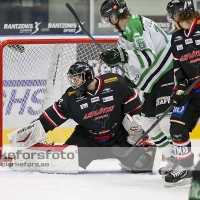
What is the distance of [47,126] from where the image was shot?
5.10 metres

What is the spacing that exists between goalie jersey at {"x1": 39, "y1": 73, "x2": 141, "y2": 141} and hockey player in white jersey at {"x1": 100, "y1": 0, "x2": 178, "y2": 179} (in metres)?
0.28

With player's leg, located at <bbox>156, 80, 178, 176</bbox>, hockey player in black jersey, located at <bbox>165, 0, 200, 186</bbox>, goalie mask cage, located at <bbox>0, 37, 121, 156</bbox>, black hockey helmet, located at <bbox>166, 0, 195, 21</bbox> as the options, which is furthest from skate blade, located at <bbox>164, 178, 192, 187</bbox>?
goalie mask cage, located at <bbox>0, 37, 121, 156</bbox>

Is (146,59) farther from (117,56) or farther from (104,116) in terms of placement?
(104,116)

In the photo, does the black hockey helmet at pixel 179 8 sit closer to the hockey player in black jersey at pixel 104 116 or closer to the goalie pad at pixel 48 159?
the hockey player in black jersey at pixel 104 116

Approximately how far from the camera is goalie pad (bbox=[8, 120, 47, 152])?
5022mm

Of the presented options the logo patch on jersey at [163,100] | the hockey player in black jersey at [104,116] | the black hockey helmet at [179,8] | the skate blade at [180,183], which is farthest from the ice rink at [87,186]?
the black hockey helmet at [179,8]

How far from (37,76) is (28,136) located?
1.21 metres

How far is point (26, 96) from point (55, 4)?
1.60 meters

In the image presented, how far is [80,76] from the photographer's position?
4.89 metres

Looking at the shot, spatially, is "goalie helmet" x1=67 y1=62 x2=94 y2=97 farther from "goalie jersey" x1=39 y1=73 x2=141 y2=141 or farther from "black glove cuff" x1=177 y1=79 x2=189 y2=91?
"black glove cuff" x1=177 y1=79 x2=189 y2=91

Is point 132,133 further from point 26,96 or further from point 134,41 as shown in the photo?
point 26,96

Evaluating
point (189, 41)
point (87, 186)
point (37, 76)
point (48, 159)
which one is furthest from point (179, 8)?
point (37, 76)

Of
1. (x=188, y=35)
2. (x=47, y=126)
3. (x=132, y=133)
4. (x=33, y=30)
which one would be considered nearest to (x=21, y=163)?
(x=47, y=126)

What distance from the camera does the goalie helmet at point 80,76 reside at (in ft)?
16.0
